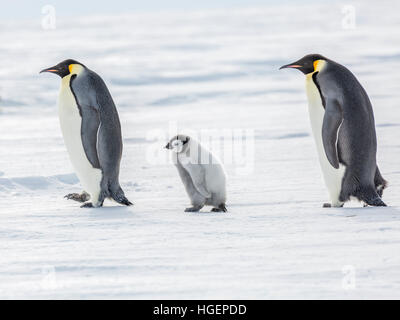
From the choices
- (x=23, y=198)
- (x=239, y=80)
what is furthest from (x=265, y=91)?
(x=23, y=198)

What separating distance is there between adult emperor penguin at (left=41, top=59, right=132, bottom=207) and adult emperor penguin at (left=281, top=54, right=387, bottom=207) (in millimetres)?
1381

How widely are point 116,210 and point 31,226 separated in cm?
80

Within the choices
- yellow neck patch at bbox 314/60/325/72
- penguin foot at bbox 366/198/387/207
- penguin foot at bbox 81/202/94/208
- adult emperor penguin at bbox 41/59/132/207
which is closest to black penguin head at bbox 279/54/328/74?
yellow neck patch at bbox 314/60/325/72

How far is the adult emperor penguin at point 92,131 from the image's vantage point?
554 centimetres

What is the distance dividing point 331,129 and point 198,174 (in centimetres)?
89

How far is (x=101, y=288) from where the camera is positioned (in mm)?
3188

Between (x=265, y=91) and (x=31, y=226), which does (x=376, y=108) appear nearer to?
(x=265, y=91)

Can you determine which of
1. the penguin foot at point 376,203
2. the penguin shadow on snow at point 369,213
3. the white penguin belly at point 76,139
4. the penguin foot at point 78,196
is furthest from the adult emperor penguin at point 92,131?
the penguin foot at point 376,203

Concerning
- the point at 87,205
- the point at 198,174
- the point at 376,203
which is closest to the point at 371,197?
the point at 376,203

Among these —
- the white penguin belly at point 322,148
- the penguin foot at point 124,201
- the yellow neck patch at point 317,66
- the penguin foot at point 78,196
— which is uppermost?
the yellow neck patch at point 317,66

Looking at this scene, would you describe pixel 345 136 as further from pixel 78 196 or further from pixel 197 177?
Answer: pixel 78 196

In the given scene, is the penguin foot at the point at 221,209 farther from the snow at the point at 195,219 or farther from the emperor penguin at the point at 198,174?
the snow at the point at 195,219

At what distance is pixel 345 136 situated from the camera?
5207 mm
